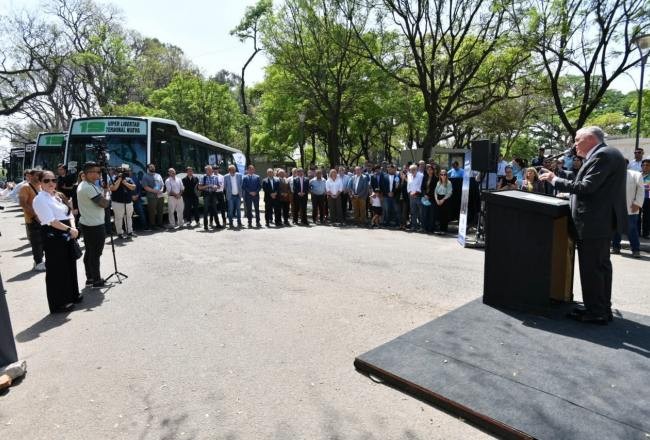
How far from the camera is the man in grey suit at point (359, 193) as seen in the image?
46.0 ft

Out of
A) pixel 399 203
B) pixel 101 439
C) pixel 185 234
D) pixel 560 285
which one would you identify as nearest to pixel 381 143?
pixel 399 203

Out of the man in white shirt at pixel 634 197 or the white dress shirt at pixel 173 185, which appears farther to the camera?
the white dress shirt at pixel 173 185

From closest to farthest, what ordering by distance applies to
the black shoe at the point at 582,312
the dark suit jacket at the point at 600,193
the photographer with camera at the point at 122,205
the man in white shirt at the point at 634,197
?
1. the dark suit jacket at the point at 600,193
2. the black shoe at the point at 582,312
3. the man in white shirt at the point at 634,197
4. the photographer with camera at the point at 122,205

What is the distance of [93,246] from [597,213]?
695cm

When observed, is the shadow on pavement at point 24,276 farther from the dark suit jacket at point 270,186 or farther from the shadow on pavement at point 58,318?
the dark suit jacket at point 270,186

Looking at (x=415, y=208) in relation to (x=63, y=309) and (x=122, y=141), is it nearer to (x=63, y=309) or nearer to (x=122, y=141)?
(x=122, y=141)

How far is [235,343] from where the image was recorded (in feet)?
14.8

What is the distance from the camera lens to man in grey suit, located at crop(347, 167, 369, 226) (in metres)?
14.0

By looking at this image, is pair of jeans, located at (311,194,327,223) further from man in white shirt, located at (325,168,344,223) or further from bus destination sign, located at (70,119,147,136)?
bus destination sign, located at (70,119,147,136)

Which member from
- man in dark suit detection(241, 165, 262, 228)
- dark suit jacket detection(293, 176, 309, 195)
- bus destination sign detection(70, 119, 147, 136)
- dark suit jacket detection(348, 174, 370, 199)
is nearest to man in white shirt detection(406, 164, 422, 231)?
dark suit jacket detection(348, 174, 370, 199)

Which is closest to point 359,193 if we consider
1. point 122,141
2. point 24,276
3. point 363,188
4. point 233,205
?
point 363,188

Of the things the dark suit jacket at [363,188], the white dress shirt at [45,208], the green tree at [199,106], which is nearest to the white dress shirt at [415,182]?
the dark suit jacket at [363,188]

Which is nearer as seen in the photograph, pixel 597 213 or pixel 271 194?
pixel 597 213

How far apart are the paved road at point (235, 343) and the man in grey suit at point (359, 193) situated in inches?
208
